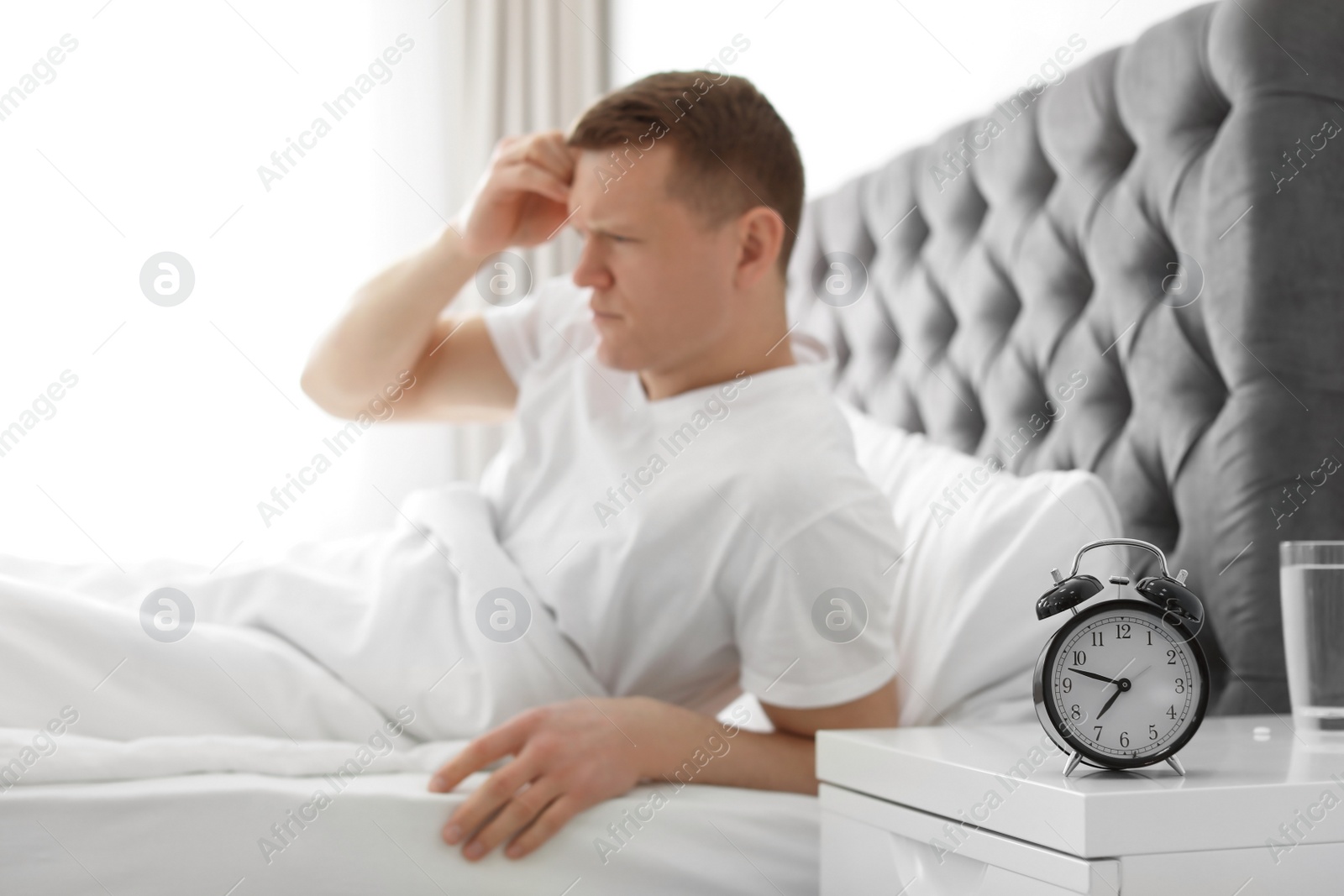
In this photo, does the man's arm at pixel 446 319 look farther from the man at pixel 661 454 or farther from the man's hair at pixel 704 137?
the man's hair at pixel 704 137

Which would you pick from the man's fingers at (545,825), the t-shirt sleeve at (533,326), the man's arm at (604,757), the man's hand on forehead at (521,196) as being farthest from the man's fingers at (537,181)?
the man's fingers at (545,825)

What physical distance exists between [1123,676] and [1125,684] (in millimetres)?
10

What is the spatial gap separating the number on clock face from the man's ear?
69 cm

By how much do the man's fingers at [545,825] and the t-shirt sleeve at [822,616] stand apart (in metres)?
0.25

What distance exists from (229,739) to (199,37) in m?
2.26

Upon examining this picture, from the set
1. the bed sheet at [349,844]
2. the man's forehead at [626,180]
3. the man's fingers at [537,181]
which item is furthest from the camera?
the man's fingers at [537,181]

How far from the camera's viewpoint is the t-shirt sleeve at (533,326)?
5.18 ft

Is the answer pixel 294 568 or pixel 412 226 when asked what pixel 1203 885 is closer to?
pixel 294 568

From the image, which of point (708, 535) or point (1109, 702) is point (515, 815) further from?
point (1109, 702)

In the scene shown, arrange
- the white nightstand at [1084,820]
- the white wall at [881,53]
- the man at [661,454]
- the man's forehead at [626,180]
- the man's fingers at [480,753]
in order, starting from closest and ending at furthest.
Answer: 1. the white nightstand at [1084,820]
2. the man's fingers at [480,753]
3. the man at [661,454]
4. the man's forehead at [626,180]
5. the white wall at [881,53]

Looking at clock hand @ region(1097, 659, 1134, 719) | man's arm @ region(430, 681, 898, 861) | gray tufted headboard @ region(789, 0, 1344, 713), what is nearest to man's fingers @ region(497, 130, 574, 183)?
gray tufted headboard @ region(789, 0, 1344, 713)

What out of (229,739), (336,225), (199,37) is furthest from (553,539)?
(199,37)

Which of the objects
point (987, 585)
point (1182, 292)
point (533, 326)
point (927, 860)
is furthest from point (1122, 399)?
point (533, 326)

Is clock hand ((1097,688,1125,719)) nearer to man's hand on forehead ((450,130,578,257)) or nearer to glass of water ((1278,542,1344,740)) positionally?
glass of water ((1278,542,1344,740))
